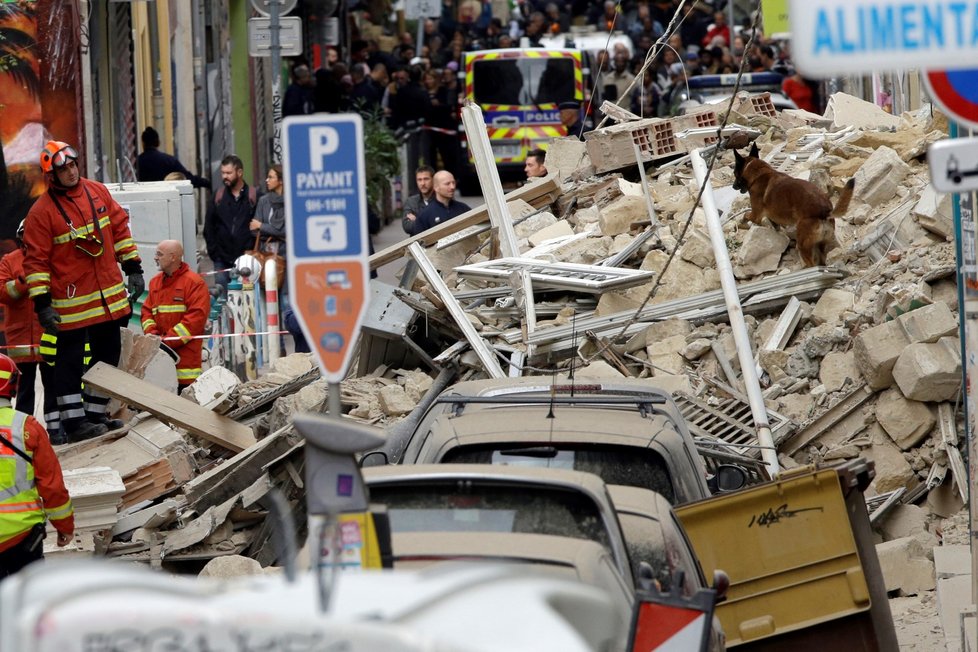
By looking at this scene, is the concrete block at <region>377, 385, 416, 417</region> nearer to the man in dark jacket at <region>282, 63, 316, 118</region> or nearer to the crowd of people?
the crowd of people

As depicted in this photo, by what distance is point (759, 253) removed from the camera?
1208 centimetres

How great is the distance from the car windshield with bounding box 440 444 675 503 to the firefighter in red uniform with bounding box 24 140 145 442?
5.29 m

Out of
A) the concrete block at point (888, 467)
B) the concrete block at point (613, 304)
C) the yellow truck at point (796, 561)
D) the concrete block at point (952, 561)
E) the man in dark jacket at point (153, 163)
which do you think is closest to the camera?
the yellow truck at point (796, 561)

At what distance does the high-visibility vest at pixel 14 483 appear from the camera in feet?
24.4

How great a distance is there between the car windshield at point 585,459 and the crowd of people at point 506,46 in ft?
53.9

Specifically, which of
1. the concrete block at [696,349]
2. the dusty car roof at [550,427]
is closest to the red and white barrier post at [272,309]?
the concrete block at [696,349]

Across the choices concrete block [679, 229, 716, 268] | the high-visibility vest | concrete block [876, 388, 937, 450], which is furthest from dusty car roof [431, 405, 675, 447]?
concrete block [679, 229, 716, 268]

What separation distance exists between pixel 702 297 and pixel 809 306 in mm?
743

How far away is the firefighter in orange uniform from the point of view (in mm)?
12820

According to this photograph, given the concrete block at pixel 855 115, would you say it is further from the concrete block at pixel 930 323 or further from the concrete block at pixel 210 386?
the concrete block at pixel 210 386

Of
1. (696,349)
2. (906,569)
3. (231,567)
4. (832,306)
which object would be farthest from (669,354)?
(231,567)

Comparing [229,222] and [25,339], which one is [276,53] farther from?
[25,339]

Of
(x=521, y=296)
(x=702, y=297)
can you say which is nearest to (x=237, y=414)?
(x=521, y=296)

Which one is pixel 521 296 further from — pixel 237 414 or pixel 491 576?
pixel 491 576
